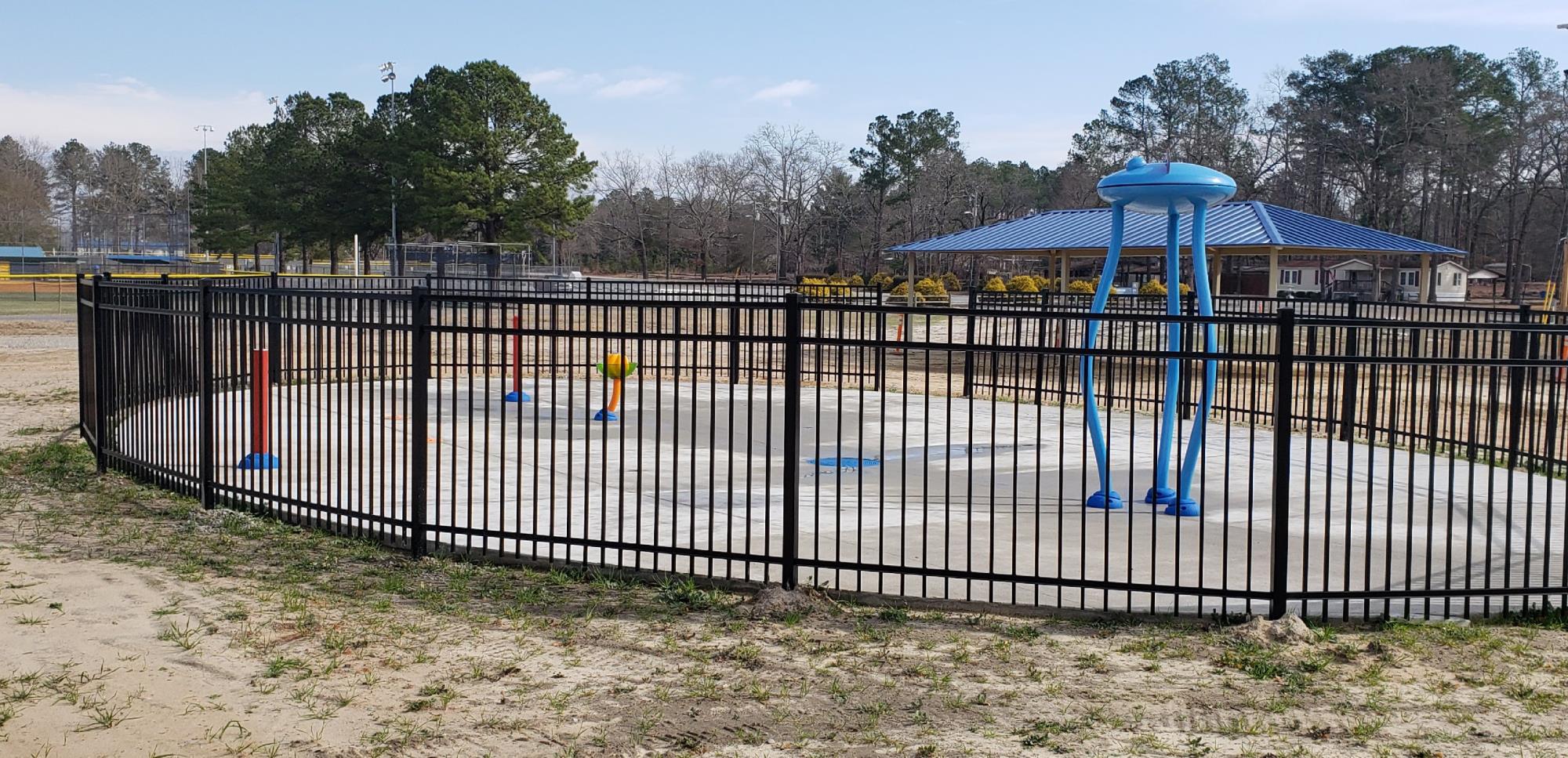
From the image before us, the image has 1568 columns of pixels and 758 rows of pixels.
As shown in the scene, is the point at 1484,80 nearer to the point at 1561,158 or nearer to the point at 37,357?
the point at 1561,158

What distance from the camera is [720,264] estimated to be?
3268 inches

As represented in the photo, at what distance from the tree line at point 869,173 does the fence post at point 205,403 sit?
164 ft

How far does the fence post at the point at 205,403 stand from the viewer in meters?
→ 9.02

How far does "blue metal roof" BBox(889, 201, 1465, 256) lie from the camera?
101 feet

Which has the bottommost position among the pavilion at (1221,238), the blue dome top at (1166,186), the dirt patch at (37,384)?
the dirt patch at (37,384)

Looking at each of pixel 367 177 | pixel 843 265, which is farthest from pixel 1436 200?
pixel 367 177

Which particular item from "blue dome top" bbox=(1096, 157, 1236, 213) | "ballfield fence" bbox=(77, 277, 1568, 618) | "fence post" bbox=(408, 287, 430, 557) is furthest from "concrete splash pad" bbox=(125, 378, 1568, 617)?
"blue dome top" bbox=(1096, 157, 1236, 213)

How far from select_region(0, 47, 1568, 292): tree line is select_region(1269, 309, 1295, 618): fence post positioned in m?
54.1

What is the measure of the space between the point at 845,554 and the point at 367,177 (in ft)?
201

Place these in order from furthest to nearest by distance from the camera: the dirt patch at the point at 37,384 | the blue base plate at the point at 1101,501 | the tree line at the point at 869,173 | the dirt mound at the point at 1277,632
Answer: the tree line at the point at 869,173, the dirt patch at the point at 37,384, the blue base plate at the point at 1101,501, the dirt mound at the point at 1277,632

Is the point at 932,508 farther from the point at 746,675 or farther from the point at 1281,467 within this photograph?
the point at 746,675

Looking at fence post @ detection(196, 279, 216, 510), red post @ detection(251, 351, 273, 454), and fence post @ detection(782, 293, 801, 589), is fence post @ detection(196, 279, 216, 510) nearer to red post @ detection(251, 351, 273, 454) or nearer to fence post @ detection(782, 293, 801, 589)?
red post @ detection(251, 351, 273, 454)

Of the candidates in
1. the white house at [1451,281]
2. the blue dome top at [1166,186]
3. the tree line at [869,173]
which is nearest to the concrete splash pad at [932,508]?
the blue dome top at [1166,186]

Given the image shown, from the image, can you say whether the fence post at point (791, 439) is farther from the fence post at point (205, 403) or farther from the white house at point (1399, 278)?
the white house at point (1399, 278)
